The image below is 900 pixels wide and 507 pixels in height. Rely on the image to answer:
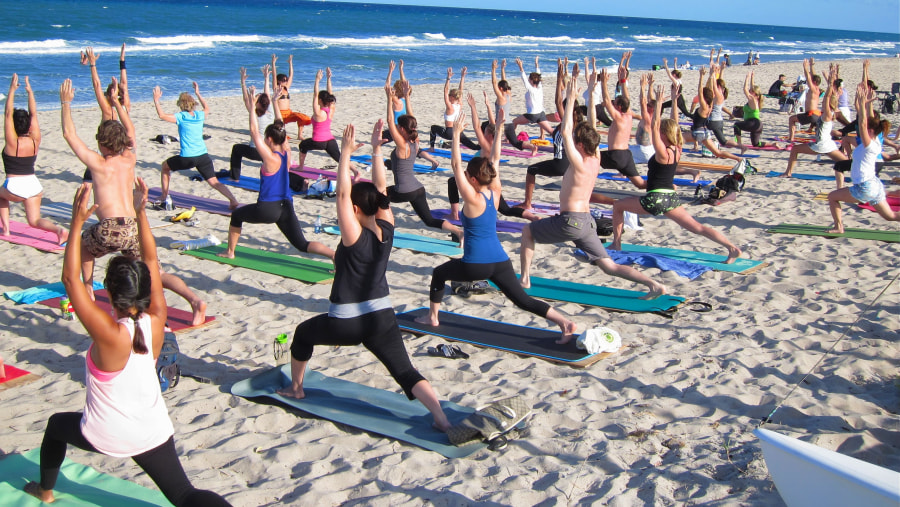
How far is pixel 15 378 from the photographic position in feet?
17.1

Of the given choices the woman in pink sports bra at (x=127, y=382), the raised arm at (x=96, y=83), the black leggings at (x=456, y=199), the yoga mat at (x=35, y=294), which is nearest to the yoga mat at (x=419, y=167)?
the black leggings at (x=456, y=199)

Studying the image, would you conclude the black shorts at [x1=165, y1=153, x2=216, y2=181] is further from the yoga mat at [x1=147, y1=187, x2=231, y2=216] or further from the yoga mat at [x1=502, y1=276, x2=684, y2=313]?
the yoga mat at [x1=502, y1=276, x2=684, y2=313]

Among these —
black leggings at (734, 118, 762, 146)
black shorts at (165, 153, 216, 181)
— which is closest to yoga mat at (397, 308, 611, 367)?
black shorts at (165, 153, 216, 181)

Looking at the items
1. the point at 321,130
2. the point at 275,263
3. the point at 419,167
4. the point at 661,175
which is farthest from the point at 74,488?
the point at 419,167

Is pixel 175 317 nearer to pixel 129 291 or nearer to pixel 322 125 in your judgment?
pixel 129 291

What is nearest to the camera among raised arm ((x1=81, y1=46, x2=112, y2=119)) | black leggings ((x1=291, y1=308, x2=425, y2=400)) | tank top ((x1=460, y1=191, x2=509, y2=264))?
black leggings ((x1=291, y1=308, x2=425, y2=400))

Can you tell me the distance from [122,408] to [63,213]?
7.70 m

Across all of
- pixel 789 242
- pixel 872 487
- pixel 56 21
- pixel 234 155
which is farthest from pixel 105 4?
pixel 872 487

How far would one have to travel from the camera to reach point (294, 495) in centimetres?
389

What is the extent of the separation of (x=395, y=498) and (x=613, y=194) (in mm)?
8458

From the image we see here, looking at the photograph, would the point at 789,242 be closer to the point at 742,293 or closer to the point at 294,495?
the point at 742,293

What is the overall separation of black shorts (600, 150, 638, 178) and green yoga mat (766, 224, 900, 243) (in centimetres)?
194

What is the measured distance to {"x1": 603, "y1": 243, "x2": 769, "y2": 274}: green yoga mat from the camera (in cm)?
783

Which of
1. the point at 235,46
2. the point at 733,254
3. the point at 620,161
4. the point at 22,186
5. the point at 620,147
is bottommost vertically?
the point at 733,254
